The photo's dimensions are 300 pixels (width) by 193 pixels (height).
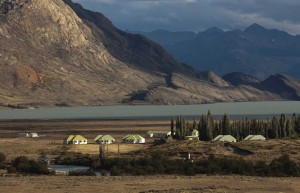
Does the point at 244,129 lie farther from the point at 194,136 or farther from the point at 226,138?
the point at 226,138

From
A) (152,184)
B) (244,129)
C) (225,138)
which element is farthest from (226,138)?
(152,184)

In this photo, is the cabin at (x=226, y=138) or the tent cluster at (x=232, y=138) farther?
the cabin at (x=226, y=138)

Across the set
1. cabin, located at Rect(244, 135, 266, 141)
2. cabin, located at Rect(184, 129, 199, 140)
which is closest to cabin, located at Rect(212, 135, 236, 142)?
cabin, located at Rect(244, 135, 266, 141)

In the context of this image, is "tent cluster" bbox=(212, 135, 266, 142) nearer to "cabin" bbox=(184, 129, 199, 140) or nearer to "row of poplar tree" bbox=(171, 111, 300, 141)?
"row of poplar tree" bbox=(171, 111, 300, 141)

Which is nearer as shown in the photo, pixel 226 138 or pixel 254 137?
pixel 226 138

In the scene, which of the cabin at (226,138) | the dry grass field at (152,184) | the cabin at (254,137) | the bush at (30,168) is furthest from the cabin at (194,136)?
the dry grass field at (152,184)

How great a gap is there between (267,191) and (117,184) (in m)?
16.3

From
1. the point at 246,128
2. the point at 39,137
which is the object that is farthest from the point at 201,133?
the point at 39,137

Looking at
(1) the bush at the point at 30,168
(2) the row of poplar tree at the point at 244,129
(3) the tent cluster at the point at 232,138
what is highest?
(2) the row of poplar tree at the point at 244,129

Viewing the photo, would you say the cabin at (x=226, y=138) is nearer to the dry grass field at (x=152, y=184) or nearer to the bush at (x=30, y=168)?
the bush at (x=30, y=168)

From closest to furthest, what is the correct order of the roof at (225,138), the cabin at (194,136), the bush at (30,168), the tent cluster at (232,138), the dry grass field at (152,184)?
1. the dry grass field at (152,184)
2. the bush at (30,168)
3. the tent cluster at (232,138)
4. the roof at (225,138)
5. the cabin at (194,136)

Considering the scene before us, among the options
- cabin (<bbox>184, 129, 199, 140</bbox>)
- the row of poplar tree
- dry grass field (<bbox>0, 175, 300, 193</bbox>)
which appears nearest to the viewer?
dry grass field (<bbox>0, 175, 300, 193</bbox>)

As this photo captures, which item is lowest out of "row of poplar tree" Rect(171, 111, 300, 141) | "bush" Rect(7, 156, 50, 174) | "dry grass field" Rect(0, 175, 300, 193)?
"dry grass field" Rect(0, 175, 300, 193)

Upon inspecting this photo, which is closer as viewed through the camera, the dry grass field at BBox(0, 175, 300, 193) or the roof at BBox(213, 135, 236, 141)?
the dry grass field at BBox(0, 175, 300, 193)
